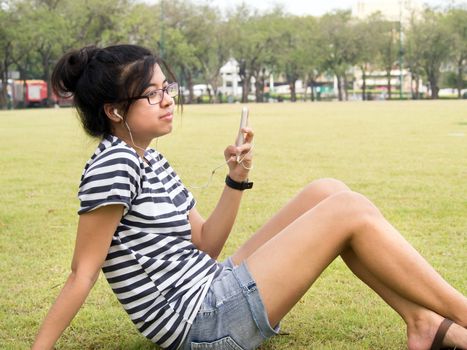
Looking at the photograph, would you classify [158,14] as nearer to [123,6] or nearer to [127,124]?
[123,6]

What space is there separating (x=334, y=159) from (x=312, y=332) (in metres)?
8.77

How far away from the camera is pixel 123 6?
63.0 m

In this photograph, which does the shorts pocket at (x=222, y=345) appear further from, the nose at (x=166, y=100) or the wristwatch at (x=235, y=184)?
the nose at (x=166, y=100)

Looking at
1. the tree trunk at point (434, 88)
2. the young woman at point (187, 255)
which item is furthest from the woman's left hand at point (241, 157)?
the tree trunk at point (434, 88)

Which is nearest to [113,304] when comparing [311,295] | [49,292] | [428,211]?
[49,292]

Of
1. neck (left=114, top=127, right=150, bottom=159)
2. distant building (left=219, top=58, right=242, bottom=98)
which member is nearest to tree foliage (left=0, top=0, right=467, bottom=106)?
distant building (left=219, top=58, right=242, bottom=98)

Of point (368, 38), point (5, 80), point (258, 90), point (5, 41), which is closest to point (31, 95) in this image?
point (5, 80)

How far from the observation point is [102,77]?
2959mm

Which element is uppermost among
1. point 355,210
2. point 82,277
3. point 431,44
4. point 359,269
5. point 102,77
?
point 431,44

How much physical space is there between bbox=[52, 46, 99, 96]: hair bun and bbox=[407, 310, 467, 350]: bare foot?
1.58m

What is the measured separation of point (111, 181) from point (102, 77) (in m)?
0.41

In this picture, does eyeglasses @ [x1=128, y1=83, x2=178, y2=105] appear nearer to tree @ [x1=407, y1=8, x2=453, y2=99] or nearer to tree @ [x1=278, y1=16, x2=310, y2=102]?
tree @ [x1=278, y1=16, x2=310, y2=102]

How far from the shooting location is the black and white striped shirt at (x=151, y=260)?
2932 millimetres

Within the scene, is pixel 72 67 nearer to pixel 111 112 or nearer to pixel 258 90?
pixel 111 112
